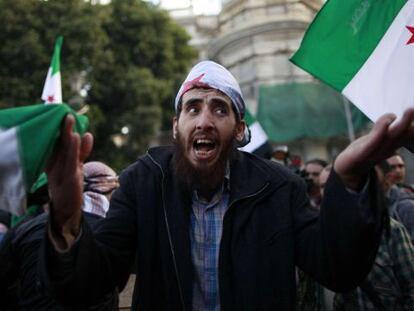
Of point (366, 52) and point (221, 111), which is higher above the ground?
point (366, 52)

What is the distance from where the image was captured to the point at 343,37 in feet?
7.40

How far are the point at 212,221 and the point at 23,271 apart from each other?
1.15 metres

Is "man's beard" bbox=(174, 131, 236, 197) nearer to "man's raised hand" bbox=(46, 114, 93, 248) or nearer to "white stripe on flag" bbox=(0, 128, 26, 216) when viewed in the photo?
"man's raised hand" bbox=(46, 114, 93, 248)

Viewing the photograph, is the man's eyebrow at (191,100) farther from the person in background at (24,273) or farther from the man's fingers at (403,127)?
the man's fingers at (403,127)

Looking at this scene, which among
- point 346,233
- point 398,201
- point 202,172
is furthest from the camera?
point 398,201

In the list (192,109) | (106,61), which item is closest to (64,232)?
(192,109)

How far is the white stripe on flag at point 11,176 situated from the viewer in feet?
3.90

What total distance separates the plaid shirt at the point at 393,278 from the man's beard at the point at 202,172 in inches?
40.9

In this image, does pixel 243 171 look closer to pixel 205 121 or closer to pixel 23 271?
pixel 205 121

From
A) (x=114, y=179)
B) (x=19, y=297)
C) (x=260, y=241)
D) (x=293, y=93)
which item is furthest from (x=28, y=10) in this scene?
(x=260, y=241)

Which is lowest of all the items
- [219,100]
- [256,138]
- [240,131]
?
[240,131]

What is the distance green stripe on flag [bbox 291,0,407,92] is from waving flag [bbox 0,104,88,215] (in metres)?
1.45

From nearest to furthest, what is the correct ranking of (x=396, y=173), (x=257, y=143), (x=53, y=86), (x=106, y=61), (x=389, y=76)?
(x=389, y=76), (x=396, y=173), (x=53, y=86), (x=257, y=143), (x=106, y=61)

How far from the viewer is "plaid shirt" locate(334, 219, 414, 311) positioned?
222 centimetres
